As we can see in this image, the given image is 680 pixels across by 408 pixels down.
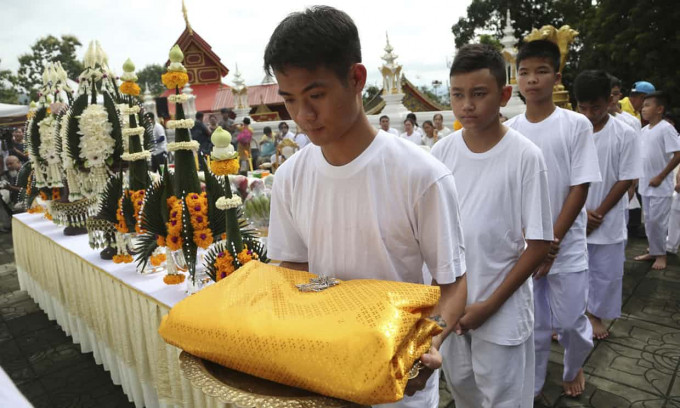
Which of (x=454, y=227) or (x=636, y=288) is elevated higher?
(x=454, y=227)

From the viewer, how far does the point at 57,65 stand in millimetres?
3650

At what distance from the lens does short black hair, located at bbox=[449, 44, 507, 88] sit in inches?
64.5

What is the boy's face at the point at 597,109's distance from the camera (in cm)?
281

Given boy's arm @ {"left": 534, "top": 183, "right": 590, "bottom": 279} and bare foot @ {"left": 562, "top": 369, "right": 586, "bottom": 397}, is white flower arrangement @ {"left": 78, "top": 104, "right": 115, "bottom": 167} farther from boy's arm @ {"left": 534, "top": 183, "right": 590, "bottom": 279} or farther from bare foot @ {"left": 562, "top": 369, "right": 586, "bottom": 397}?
bare foot @ {"left": 562, "top": 369, "right": 586, "bottom": 397}

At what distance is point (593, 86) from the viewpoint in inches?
108

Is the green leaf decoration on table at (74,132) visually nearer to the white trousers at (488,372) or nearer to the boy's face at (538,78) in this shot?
the white trousers at (488,372)

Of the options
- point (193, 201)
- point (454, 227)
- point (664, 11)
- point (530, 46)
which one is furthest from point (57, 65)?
point (664, 11)

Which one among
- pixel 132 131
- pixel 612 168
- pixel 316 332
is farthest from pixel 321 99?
pixel 612 168

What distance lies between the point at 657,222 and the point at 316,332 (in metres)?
4.86

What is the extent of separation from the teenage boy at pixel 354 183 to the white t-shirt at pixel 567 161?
4.31 feet

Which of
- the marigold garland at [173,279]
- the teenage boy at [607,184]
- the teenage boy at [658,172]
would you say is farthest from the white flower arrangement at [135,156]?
the teenage boy at [658,172]

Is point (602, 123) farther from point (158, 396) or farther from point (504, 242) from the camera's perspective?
point (158, 396)

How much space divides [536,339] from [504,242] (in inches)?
37.3

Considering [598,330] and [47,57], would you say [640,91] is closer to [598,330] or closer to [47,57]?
[598,330]
